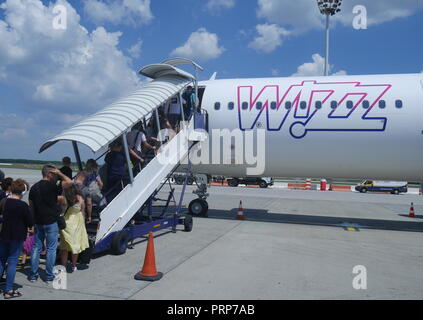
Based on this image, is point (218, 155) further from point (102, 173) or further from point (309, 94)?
point (102, 173)

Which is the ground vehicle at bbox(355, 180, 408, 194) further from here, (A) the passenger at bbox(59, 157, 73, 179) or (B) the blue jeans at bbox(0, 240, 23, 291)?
(B) the blue jeans at bbox(0, 240, 23, 291)

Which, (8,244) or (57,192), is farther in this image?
(57,192)

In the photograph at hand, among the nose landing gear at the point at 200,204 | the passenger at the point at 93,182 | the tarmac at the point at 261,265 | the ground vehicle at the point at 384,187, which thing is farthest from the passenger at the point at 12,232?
the ground vehicle at the point at 384,187

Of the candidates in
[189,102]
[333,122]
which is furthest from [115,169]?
[333,122]

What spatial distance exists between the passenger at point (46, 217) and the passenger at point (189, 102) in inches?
259

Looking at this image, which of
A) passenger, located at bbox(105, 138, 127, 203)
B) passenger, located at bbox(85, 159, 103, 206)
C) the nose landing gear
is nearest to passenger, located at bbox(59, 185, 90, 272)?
passenger, located at bbox(85, 159, 103, 206)

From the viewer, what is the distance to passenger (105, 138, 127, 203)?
8312 mm

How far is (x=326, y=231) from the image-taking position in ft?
37.3

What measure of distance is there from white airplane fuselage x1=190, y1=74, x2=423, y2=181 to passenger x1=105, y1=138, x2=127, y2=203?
462 cm

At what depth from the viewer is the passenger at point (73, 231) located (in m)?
6.31

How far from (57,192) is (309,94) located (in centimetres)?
844

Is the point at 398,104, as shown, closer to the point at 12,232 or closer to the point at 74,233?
the point at 74,233
